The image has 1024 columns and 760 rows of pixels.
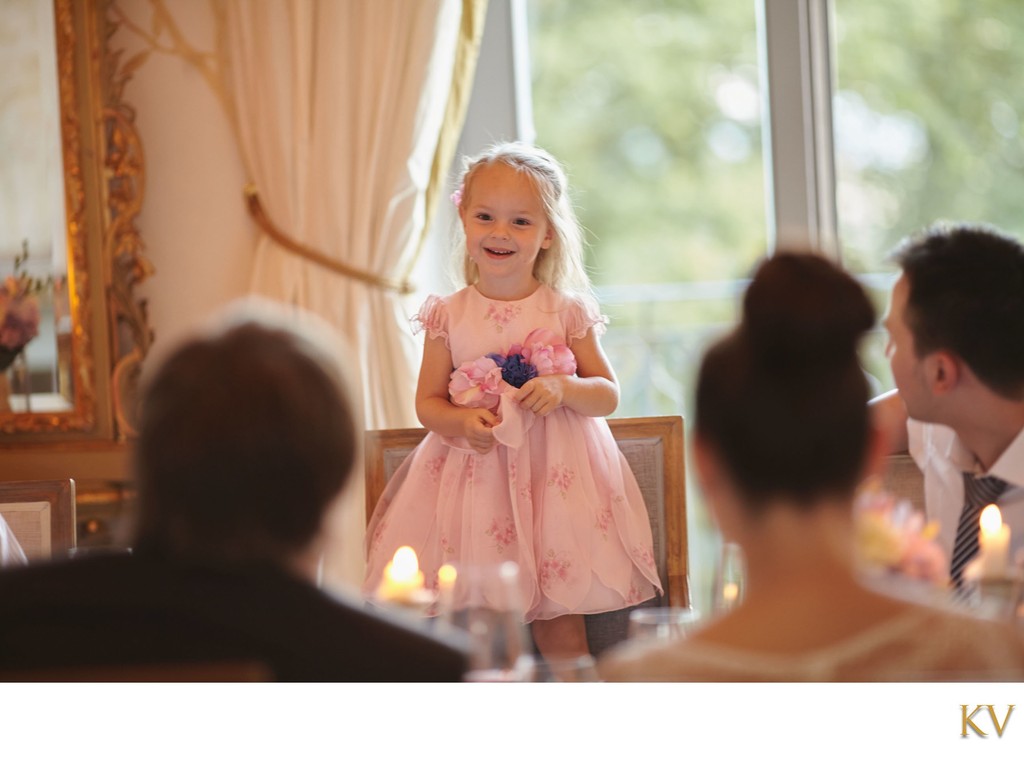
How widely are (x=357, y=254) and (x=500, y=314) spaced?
2.19ft

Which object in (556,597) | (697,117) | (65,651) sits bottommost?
(556,597)

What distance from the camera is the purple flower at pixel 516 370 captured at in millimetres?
1660

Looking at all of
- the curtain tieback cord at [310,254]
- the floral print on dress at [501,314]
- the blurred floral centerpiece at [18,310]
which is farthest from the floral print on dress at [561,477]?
the blurred floral centerpiece at [18,310]

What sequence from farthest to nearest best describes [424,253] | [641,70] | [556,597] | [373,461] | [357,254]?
[641,70]
[424,253]
[357,254]
[373,461]
[556,597]

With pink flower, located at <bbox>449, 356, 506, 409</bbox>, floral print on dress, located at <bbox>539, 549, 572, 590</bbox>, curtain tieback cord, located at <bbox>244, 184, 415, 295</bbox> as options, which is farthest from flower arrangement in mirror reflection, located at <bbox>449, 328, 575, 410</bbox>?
curtain tieback cord, located at <bbox>244, 184, 415, 295</bbox>

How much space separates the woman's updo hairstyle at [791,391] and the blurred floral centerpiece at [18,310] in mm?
1936

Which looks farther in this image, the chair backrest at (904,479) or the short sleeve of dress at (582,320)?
the short sleeve of dress at (582,320)

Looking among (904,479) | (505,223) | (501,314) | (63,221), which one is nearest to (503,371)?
(501,314)

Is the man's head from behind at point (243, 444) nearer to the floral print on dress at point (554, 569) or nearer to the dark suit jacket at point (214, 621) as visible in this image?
the dark suit jacket at point (214, 621)

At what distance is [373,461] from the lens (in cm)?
174

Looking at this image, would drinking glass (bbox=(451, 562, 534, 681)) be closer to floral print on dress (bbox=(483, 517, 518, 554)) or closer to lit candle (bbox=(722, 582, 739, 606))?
lit candle (bbox=(722, 582, 739, 606))

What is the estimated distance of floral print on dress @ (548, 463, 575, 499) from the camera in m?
1.66
